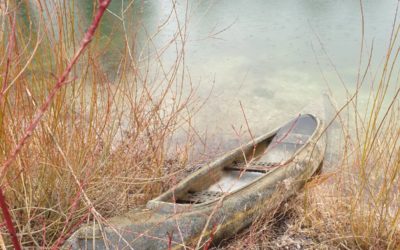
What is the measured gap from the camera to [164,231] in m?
1.81

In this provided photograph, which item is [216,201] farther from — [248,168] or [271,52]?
[271,52]

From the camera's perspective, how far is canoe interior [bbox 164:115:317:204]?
7.15 feet

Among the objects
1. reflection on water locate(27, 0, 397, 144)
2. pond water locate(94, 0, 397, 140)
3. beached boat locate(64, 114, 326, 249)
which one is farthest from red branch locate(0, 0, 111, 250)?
reflection on water locate(27, 0, 397, 144)

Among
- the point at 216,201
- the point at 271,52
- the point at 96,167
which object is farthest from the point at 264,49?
the point at 96,167

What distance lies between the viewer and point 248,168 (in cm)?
259

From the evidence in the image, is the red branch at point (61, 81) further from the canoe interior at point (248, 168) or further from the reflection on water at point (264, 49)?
the reflection on water at point (264, 49)

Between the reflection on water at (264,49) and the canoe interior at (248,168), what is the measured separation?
1.27 ft

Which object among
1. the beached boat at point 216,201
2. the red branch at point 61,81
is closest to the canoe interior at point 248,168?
the beached boat at point 216,201

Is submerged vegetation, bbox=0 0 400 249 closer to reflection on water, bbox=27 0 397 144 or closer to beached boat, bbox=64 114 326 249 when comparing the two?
beached boat, bbox=64 114 326 249

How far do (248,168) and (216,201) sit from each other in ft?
2.09

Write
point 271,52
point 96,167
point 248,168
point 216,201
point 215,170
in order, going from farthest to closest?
point 271,52 → point 248,168 → point 215,170 → point 216,201 → point 96,167

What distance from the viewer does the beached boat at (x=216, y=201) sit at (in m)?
1.69

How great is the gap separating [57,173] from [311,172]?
1.40 m

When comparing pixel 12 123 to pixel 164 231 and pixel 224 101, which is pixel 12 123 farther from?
pixel 224 101
